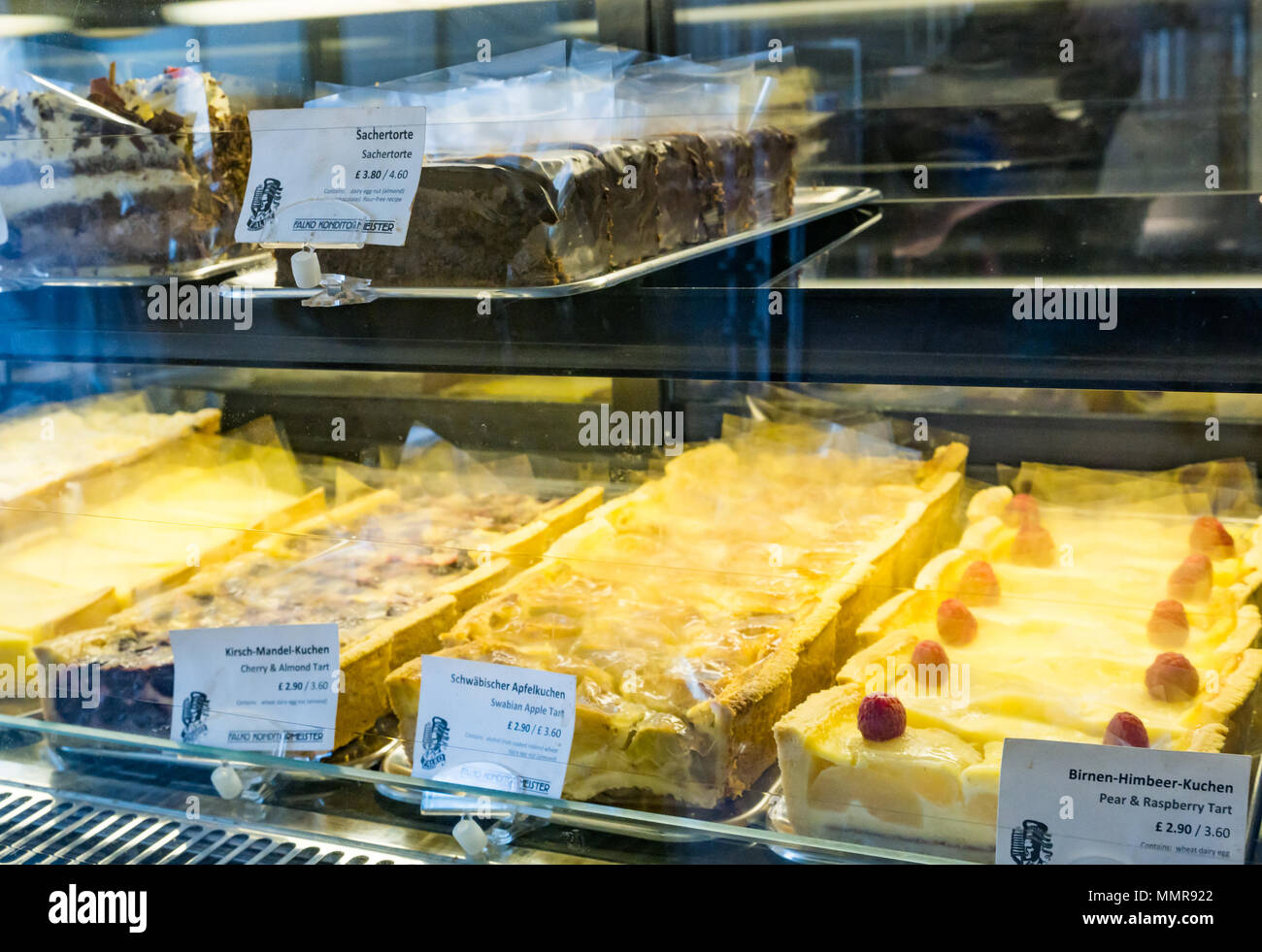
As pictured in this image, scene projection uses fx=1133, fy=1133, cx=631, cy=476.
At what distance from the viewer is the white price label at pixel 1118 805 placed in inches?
41.1

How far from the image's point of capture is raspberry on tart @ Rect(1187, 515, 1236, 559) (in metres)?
1.72

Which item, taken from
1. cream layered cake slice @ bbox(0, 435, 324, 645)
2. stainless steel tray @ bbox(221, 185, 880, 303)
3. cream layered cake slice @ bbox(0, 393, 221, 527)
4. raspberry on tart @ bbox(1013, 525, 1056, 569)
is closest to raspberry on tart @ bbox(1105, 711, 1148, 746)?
raspberry on tart @ bbox(1013, 525, 1056, 569)

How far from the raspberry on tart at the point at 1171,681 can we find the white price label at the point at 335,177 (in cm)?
96

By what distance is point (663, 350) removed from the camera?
1.06m

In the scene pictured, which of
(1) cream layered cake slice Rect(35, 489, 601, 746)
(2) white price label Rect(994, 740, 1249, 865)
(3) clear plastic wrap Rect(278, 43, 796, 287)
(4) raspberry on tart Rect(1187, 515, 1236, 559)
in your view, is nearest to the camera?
(2) white price label Rect(994, 740, 1249, 865)

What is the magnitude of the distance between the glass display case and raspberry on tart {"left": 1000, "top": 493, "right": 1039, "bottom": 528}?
1 centimetres

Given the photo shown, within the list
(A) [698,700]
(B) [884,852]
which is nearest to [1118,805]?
(B) [884,852]

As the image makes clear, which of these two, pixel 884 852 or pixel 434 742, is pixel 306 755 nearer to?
pixel 434 742

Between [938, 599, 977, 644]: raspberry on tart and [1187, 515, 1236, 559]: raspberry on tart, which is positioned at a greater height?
[1187, 515, 1236, 559]: raspberry on tart

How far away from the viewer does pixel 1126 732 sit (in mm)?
1178

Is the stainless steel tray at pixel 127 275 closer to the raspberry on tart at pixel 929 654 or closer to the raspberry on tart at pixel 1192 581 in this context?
the raspberry on tart at pixel 929 654

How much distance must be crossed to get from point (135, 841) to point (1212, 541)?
157 cm

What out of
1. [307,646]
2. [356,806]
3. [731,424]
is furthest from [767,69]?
[356,806]

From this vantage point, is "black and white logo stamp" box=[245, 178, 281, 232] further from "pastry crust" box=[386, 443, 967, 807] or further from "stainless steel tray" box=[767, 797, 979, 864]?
"stainless steel tray" box=[767, 797, 979, 864]
